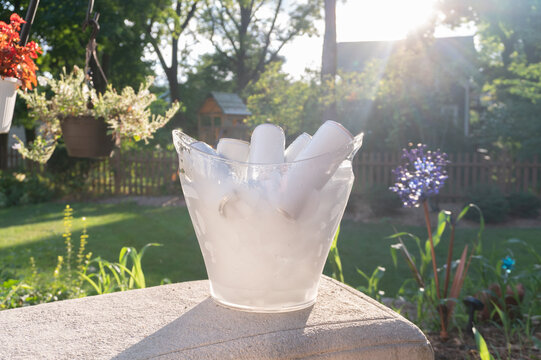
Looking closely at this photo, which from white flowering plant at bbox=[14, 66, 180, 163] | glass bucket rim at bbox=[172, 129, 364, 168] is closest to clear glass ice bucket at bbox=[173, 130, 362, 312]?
glass bucket rim at bbox=[172, 129, 364, 168]

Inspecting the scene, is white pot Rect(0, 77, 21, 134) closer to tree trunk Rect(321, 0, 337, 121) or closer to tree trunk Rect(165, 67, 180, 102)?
tree trunk Rect(321, 0, 337, 121)

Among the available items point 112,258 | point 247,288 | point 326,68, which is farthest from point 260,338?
point 326,68

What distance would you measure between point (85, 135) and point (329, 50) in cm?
652

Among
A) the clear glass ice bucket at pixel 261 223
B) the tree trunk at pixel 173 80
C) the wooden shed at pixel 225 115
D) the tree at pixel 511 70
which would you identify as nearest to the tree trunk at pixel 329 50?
the tree at pixel 511 70

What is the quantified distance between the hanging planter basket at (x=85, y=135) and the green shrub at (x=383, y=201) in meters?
5.26

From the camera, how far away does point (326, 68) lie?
8.55 m

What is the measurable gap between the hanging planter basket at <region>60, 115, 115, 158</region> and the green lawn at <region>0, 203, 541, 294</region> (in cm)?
168

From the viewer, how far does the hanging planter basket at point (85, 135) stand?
8.02 ft

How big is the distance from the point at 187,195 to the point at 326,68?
770 cm

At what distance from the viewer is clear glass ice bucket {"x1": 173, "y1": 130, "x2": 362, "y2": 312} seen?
1.06 meters

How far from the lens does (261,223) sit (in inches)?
42.0

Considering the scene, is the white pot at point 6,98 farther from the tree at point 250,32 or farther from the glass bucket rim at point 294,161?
the tree at point 250,32

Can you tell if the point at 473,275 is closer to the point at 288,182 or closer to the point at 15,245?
the point at 288,182

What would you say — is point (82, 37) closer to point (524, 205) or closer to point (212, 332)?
point (524, 205)
